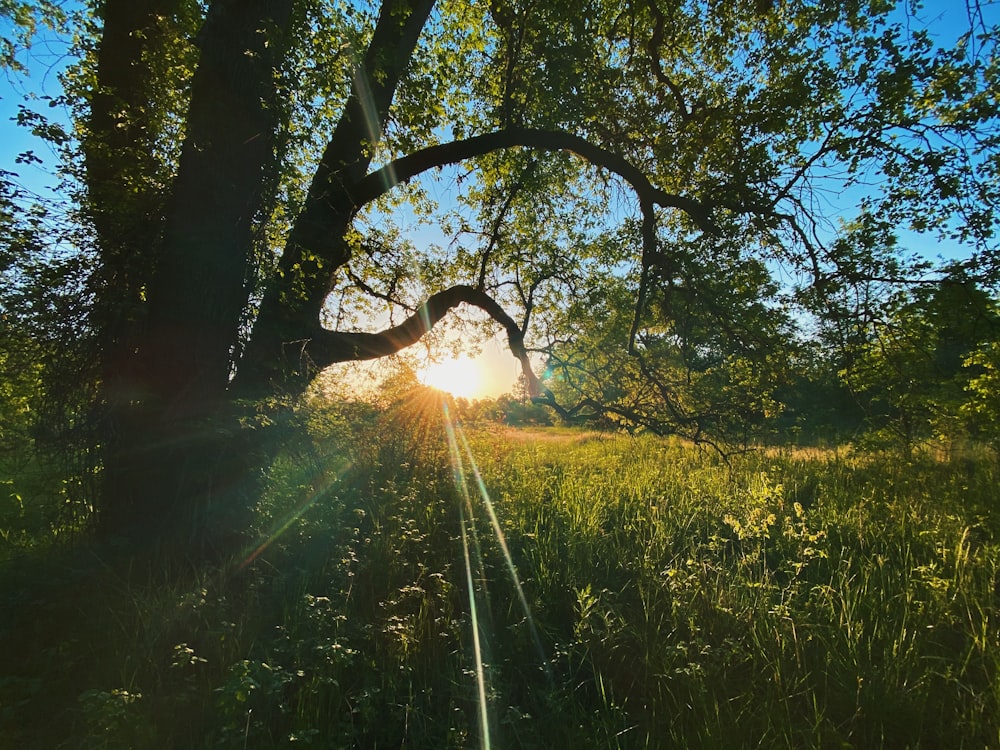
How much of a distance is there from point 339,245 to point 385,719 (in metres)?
4.54

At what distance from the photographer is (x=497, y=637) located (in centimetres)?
328

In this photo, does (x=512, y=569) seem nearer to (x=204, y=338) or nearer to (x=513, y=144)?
(x=204, y=338)

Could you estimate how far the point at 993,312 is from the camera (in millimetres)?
3832

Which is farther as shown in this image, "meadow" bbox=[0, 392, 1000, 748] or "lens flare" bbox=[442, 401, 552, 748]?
"lens flare" bbox=[442, 401, 552, 748]

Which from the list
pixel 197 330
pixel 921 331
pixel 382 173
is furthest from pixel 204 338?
pixel 921 331

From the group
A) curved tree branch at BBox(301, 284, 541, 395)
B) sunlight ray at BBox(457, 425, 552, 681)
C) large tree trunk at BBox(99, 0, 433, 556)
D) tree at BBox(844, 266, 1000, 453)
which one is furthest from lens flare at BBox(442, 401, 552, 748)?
tree at BBox(844, 266, 1000, 453)

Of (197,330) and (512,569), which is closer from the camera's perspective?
(197,330)

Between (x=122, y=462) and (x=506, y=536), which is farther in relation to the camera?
(x=506, y=536)

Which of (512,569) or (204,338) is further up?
(204,338)

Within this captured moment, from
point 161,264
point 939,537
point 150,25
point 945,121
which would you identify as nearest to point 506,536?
point 161,264

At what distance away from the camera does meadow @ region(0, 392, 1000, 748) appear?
233 cm

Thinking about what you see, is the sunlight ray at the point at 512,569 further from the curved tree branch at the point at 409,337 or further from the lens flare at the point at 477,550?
the curved tree branch at the point at 409,337

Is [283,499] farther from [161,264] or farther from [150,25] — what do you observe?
[150,25]

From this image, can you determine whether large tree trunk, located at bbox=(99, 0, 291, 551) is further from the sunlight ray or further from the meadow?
the sunlight ray
